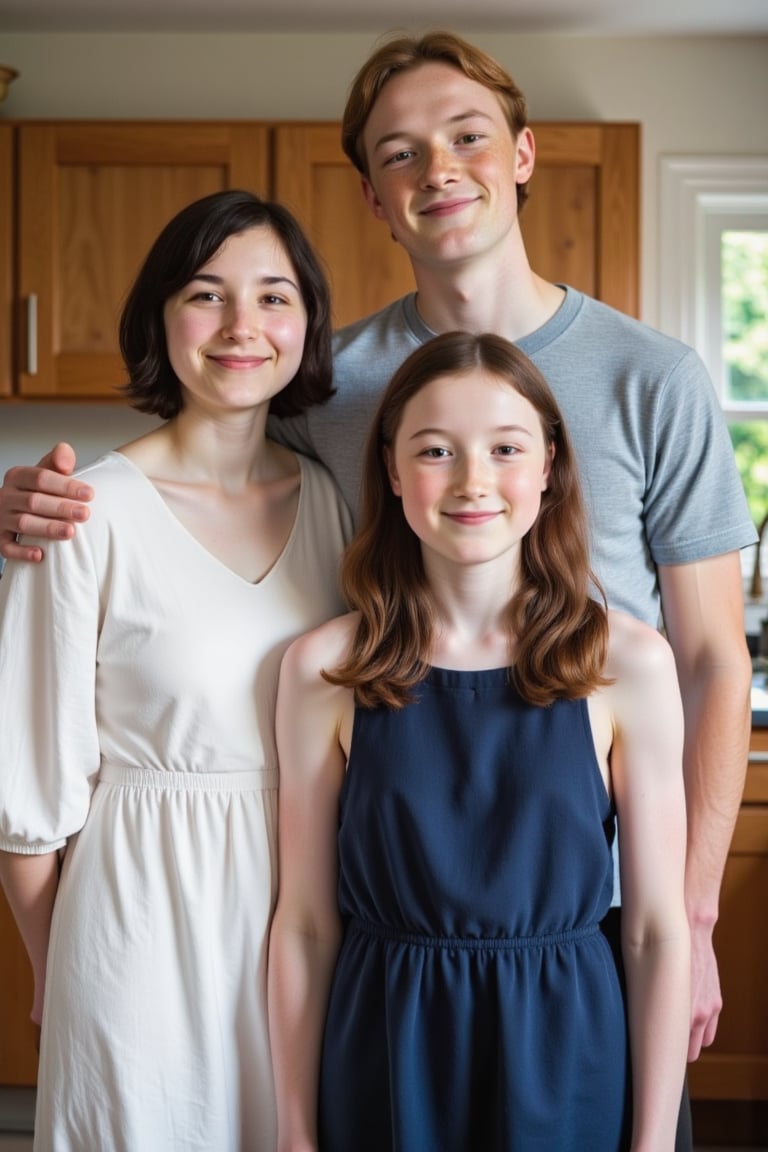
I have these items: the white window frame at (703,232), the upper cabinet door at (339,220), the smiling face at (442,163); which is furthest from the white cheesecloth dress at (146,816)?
the white window frame at (703,232)

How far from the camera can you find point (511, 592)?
141 cm

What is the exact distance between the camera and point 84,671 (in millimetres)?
1419

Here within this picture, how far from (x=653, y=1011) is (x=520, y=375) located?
683 millimetres

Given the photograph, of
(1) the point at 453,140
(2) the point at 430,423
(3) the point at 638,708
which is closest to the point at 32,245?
(1) the point at 453,140

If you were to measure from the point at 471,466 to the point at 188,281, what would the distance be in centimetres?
42

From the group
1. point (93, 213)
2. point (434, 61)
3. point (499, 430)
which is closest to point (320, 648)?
point (499, 430)

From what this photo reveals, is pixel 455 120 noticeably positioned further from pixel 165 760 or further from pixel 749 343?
pixel 749 343

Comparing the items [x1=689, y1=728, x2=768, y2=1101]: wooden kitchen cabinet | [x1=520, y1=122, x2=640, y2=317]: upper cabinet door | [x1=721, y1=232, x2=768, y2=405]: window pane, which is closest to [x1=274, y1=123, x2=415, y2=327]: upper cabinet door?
[x1=520, y1=122, x2=640, y2=317]: upper cabinet door

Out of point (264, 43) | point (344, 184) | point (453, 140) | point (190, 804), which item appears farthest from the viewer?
point (264, 43)

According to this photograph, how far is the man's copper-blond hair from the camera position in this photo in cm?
157

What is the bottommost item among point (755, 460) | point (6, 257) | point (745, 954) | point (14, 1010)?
point (14, 1010)

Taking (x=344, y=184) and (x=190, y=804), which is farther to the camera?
(x=344, y=184)

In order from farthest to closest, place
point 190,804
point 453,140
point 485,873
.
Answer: point 453,140 < point 190,804 < point 485,873

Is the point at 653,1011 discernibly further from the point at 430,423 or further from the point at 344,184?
the point at 344,184
